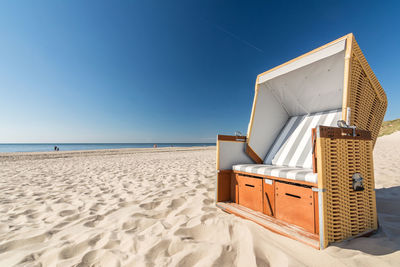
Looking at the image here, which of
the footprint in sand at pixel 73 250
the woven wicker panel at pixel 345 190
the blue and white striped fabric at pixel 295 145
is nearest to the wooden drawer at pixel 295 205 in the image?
the woven wicker panel at pixel 345 190

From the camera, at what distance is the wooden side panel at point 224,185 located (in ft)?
8.40

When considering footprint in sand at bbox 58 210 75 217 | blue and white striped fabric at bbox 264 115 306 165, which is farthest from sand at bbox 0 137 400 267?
blue and white striped fabric at bbox 264 115 306 165

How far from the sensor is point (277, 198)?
194 centimetres

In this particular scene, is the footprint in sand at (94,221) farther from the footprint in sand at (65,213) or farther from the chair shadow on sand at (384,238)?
the chair shadow on sand at (384,238)

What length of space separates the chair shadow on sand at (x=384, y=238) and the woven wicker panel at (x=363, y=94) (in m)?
1.06

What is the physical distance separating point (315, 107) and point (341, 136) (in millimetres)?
1628

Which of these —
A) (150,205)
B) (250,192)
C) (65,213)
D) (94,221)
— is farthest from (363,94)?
(65,213)

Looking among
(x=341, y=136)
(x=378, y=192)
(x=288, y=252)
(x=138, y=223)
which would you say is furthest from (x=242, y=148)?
(x=378, y=192)

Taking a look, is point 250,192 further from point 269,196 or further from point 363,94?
point 363,94

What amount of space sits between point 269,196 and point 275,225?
1.07ft

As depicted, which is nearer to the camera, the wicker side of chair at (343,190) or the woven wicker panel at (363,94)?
the wicker side of chair at (343,190)

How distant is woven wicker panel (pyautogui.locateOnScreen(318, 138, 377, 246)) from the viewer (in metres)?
1.44

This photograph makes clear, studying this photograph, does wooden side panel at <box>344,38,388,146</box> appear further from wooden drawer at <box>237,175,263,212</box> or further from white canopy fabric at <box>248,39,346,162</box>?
wooden drawer at <box>237,175,263,212</box>

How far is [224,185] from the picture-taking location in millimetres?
2605
